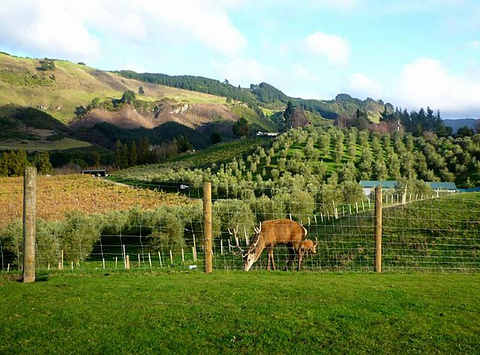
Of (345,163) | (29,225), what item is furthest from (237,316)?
(345,163)

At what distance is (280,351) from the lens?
6527 millimetres

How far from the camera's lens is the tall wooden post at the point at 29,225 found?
11586mm

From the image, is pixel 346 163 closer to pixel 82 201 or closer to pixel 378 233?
pixel 82 201

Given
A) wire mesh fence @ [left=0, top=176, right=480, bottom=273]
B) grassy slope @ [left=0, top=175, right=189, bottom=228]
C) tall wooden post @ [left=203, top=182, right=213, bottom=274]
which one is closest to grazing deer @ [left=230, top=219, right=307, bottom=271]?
wire mesh fence @ [left=0, top=176, right=480, bottom=273]

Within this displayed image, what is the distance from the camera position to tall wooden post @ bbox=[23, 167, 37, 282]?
456 inches

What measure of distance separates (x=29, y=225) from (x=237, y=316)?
23.9ft

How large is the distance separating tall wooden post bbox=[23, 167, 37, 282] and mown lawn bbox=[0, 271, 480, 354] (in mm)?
483

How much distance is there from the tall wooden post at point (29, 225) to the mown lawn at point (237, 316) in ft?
1.59

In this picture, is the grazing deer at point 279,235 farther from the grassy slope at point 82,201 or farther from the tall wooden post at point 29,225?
the grassy slope at point 82,201

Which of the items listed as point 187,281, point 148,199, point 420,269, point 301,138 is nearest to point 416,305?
point 187,281

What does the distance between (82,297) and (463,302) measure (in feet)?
28.0

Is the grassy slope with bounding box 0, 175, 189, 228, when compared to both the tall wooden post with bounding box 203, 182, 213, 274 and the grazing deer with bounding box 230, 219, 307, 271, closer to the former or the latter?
the grazing deer with bounding box 230, 219, 307, 271

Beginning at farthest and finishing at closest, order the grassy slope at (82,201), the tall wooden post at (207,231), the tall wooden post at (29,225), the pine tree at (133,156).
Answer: the pine tree at (133,156) → the grassy slope at (82,201) → the tall wooden post at (207,231) → the tall wooden post at (29,225)

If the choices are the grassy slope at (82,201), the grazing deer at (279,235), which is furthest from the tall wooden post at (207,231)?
the grassy slope at (82,201)
